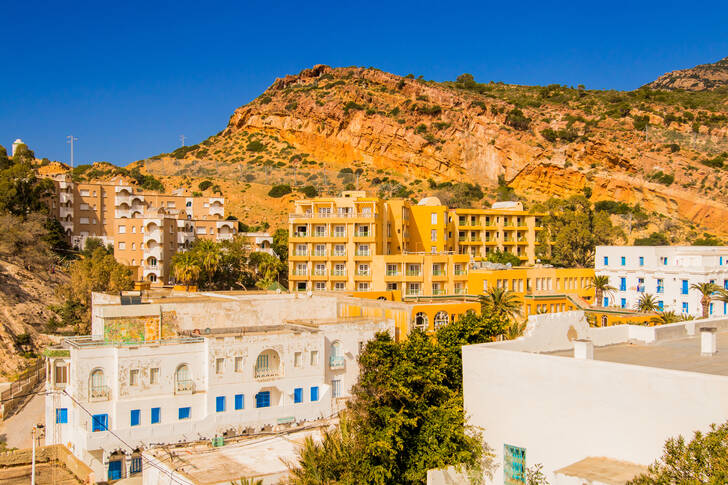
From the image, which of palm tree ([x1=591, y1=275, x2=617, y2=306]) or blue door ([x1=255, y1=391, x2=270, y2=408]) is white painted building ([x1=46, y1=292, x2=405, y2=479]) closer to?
blue door ([x1=255, y1=391, x2=270, y2=408])

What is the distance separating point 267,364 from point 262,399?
1.77m

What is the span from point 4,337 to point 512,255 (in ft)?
156

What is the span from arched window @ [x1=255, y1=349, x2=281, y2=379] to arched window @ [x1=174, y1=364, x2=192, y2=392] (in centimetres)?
343

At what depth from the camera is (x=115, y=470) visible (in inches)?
1185

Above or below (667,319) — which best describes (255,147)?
above

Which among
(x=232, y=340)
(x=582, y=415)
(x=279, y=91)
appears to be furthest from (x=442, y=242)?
(x=279, y=91)

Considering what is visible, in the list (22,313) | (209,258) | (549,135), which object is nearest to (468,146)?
(549,135)

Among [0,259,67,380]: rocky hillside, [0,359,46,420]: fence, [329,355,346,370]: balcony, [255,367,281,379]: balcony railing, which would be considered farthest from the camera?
[0,259,67,380]: rocky hillside

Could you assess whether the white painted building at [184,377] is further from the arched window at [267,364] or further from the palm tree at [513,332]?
the palm tree at [513,332]

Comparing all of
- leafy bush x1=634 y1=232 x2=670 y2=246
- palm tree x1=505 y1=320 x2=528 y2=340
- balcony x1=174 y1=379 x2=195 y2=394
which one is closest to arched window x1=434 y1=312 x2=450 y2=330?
palm tree x1=505 y1=320 x2=528 y2=340

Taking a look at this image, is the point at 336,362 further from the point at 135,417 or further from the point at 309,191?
the point at 309,191

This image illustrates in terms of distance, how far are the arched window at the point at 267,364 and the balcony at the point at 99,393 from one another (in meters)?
7.13

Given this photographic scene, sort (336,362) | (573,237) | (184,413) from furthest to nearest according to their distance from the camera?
(573,237) < (336,362) < (184,413)

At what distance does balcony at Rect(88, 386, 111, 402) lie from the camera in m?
30.7
